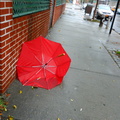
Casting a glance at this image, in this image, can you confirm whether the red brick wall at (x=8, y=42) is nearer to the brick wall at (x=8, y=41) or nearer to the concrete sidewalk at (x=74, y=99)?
the brick wall at (x=8, y=41)

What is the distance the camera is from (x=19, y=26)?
306cm

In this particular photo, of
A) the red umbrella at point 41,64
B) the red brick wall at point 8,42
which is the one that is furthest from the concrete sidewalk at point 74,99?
the red brick wall at point 8,42

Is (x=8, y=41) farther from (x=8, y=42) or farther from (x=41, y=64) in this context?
(x=41, y=64)

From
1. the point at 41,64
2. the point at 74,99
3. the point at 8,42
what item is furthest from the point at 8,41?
the point at 74,99

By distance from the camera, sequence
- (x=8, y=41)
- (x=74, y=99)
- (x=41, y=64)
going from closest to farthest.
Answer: (x=8, y=41)
(x=74, y=99)
(x=41, y=64)

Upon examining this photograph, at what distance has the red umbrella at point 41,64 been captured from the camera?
3031mm

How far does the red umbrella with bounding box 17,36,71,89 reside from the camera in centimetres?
303

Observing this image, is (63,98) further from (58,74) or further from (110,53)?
(110,53)

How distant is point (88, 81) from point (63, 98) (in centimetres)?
101

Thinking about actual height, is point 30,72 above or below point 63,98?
above

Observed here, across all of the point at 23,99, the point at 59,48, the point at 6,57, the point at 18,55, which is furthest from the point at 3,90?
the point at 59,48

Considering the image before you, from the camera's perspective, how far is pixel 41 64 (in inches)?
125

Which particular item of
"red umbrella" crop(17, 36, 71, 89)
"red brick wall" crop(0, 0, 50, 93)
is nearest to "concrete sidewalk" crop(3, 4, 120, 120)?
"red umbrella" crop(17, 36, 71, 89)

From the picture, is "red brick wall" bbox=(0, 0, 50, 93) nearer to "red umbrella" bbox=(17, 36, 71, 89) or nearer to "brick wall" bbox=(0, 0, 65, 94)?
"brick wall" bbox=(0, 0, 65, 94)
